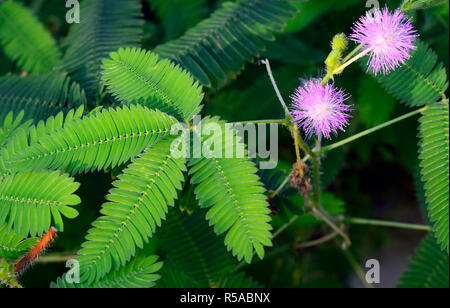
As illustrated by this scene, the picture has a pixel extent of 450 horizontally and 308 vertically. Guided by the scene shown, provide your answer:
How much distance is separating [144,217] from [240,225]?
30cm

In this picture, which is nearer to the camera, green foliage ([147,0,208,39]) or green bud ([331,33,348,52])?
green bud ([331,33,348,52])

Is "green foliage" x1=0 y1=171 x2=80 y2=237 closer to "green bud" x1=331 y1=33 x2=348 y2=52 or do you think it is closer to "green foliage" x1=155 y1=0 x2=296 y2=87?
"green foliage" x1=155 y1=0 x2=296 y2=87

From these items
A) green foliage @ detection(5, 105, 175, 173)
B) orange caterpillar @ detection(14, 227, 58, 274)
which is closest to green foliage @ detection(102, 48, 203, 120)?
green foliage @ detection(5, 105, 175, 173)

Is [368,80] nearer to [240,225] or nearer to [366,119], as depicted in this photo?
[366,119]

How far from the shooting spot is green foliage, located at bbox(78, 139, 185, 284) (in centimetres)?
133

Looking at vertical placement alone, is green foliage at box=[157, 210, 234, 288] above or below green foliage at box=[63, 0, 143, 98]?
below

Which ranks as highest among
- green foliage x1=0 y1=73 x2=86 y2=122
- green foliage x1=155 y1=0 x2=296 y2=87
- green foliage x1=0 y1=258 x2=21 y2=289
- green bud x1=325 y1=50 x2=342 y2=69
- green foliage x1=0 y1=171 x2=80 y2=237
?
green foliage x1=155 y1=0 x2=296 y2=87

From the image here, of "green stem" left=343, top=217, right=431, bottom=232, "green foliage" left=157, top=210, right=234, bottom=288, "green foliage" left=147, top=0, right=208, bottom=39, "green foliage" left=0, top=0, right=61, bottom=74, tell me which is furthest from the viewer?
"green foliage" left=147, top=0, right=208, bottom=39

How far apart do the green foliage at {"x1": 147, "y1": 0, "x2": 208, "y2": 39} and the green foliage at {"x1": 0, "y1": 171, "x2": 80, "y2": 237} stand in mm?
1534

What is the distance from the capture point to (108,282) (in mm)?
1412

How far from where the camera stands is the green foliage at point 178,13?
8.87 feet

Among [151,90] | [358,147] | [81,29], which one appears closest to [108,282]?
[151,90]

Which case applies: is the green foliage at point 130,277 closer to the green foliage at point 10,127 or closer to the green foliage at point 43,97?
the green foliage at point 10,127
